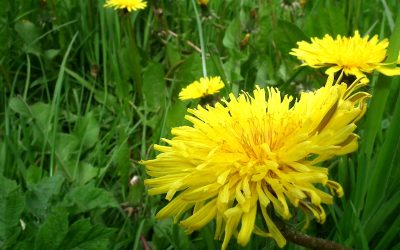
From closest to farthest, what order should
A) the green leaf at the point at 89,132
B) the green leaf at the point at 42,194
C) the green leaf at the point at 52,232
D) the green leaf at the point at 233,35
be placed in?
1. the green leaf at the point at 52,232
2. the green leaf at the point at 42,194
3. the green leaf at the point at 89,132
4. the green leaf at the point at 233,35

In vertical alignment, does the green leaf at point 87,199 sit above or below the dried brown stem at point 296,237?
below

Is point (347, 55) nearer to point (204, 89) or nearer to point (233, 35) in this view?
point (204, 89)

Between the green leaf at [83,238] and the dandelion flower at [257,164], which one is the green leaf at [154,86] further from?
the dandelion flower at [257,164]

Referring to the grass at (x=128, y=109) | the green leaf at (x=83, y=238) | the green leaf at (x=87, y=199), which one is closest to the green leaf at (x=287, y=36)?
the grass at (x=128, y=109)

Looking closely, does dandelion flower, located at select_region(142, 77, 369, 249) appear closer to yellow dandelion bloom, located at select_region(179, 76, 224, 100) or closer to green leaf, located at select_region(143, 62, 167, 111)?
yellow dandelion bloom, located at select_region(179, 76, 224, 100)

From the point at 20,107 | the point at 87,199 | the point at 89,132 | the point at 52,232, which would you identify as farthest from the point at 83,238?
the point at 20,107

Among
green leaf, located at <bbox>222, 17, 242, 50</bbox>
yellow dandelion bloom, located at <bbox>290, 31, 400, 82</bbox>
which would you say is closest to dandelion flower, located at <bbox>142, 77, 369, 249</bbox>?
yellow dandelion bloom, located at <bbox>290, 31, 400, 82</bbox>
